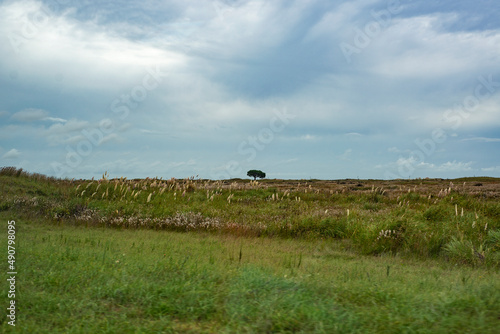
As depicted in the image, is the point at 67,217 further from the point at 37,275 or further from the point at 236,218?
the point at 37,275

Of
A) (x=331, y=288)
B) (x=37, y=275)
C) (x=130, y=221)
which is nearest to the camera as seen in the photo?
(x=331, y=288)

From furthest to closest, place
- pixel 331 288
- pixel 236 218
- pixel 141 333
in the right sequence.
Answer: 1. pixel 236 218
2. pixel 331 288
3. pixel 141 333

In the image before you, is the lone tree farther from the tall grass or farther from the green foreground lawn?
the green foreground lawn

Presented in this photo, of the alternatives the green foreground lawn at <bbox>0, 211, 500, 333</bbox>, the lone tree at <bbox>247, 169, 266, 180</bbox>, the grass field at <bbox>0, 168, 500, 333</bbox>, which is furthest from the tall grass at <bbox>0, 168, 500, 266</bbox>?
the lone tree at <bbox>247, 169, 266, 180</bbox>

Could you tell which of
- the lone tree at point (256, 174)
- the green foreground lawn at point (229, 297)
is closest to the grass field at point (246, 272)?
A: the green foreground lawn at point (229, 297)

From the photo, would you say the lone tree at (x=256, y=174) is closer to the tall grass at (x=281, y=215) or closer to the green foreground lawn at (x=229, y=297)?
the tall grass at (x=281, y=215)

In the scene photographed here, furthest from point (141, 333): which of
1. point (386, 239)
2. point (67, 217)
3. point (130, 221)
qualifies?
point (67, 217)

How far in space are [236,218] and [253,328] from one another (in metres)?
10.6

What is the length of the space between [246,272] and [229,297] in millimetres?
1045

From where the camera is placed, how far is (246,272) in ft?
20.2

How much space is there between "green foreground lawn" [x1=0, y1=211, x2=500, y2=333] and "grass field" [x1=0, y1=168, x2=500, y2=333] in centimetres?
2

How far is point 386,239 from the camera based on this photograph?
10.7m

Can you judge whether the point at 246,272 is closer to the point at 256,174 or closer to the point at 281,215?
the point at 281,215

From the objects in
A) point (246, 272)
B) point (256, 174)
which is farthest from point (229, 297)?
point (256, 174)
